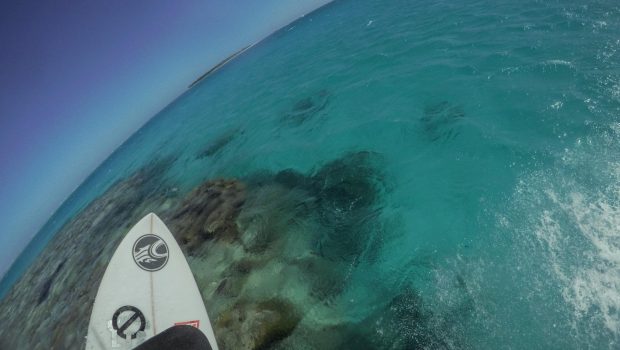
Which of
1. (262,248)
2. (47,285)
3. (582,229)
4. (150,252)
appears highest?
(150,252)

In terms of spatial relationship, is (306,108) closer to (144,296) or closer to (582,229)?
(144,296)

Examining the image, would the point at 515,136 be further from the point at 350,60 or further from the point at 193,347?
the point at 350,60

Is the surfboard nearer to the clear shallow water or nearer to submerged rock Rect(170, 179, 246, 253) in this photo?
submerged rock Rect(170, 179, 246, 253)

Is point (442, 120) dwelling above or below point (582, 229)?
above

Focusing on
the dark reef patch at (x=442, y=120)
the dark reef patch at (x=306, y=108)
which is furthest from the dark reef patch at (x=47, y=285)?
the dark reef patch at (x=442, y=120)

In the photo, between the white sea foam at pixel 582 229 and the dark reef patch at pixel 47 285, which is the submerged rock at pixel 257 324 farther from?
the dark reef patch at pixel 47 285

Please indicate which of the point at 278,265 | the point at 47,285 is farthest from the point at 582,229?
the point at 47,285
